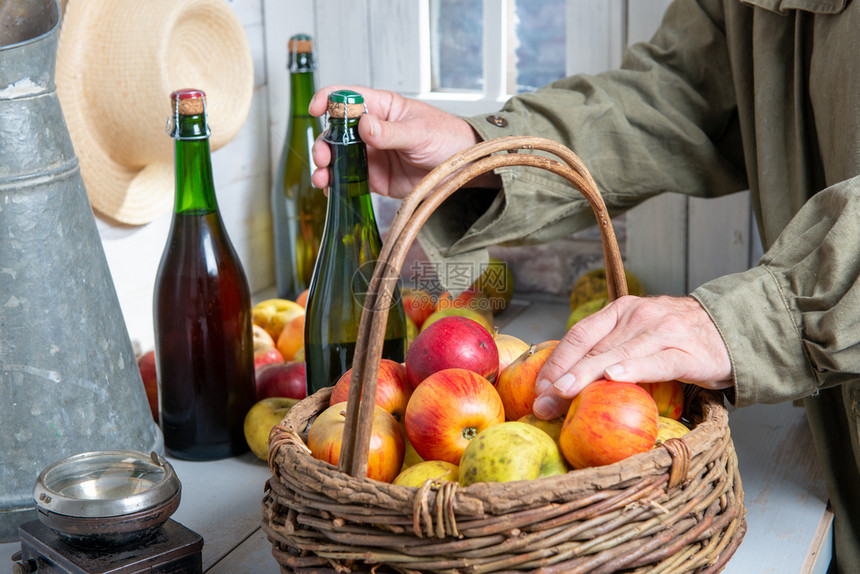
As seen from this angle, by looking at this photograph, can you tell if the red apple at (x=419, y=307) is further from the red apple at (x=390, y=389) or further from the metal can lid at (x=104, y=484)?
the metal can lid at (x=104, y=484)

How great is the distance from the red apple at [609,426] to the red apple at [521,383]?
3.3 inches

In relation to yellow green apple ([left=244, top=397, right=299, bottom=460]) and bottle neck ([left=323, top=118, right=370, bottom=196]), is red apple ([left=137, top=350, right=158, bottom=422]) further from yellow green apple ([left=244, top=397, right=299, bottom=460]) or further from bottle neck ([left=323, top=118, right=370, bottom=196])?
bottle neck ([left=323, top=118, right=370, bottom=196])

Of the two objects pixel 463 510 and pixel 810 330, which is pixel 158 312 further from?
pixel 810 330

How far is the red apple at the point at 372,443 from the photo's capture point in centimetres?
57

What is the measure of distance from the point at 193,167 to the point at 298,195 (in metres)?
0.43

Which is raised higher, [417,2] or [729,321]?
[417,2]

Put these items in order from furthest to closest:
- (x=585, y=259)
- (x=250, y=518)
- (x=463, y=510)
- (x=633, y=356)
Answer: (x=585, y=259), (x=250, y=518), (x=633, y=356), (x=463, y=510)

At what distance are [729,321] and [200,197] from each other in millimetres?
494

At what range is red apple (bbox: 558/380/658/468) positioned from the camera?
1.71 feet

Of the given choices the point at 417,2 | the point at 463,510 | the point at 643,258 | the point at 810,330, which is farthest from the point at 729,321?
the point at 417,2

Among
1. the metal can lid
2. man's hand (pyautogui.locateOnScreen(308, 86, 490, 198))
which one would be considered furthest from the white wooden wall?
the metal can lid

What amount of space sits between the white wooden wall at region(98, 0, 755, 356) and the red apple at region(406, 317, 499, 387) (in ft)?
1.75

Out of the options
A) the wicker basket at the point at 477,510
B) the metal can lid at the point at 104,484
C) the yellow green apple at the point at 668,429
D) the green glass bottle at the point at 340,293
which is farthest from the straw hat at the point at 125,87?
the yellow green apple at the point at 668,429

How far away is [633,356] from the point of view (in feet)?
1.90
